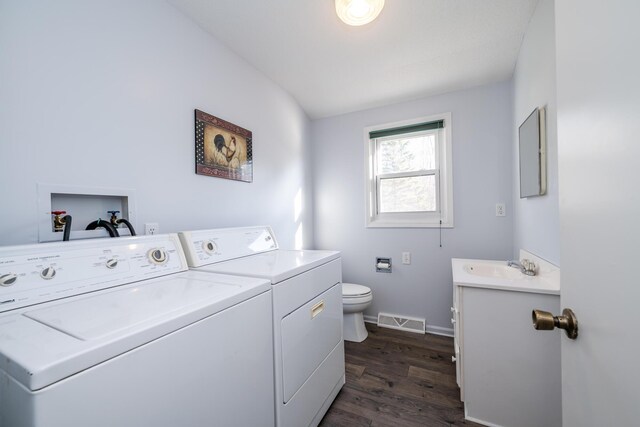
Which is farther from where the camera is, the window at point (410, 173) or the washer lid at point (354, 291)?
the window at point (410, 173)

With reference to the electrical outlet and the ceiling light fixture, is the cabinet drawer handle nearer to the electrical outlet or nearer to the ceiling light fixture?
the electrical outlet

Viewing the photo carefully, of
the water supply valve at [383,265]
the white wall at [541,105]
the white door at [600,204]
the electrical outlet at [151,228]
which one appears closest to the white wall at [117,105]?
the electrical outlet at [151,228]

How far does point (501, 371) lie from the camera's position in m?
1.31

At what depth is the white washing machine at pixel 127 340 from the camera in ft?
1.53

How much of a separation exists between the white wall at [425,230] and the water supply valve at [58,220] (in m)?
2.22

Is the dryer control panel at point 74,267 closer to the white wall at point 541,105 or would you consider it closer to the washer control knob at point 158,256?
the washer control knob at point 158,256

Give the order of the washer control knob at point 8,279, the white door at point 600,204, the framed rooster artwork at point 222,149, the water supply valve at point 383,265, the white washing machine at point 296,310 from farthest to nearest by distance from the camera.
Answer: the water supply valve at point 383,265 → the framed rooster artwork at point 222,149 → the white washing machine at point 296,310 → the washer control knob at point 8,279 → the white door at point 600,204

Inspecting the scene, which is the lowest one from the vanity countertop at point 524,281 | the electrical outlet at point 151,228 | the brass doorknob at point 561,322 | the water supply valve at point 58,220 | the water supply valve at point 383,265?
the water supply valve at point 383,265

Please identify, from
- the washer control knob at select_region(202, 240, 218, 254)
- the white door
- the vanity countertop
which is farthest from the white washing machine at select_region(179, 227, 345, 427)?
the white door

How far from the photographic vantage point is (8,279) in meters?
0.71

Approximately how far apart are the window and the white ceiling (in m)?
0.37

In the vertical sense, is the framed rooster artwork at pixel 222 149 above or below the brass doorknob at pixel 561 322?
above

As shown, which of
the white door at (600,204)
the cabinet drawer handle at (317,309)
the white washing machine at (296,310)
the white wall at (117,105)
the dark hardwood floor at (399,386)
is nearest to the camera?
the white door at (600,204)

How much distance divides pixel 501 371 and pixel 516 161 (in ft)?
5.13
